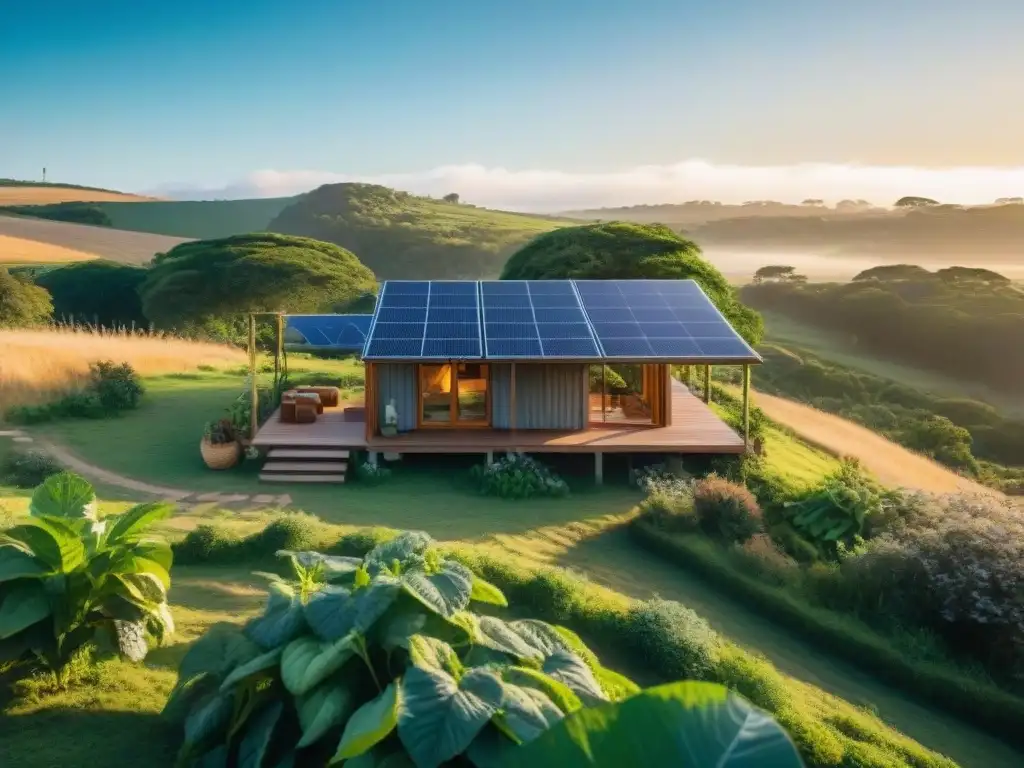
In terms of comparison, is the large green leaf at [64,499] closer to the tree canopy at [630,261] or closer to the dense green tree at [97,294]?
the tree canopy at [630,261]

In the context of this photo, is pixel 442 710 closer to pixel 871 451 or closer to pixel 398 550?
pixel 398 550

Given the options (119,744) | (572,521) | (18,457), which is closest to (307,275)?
(18,457)

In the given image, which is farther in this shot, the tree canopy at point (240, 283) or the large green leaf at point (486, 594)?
the tree canopy at point (240, 283)

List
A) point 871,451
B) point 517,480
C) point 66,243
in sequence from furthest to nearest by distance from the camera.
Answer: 1. point 66,243
2. point 871,451
3. point 517,480

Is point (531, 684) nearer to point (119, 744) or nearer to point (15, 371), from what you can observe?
point (119, 744)

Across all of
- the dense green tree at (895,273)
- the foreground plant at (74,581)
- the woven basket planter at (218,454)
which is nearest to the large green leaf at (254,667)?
the foreground plant at (74,581)

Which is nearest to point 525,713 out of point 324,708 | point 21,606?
point 324,708
